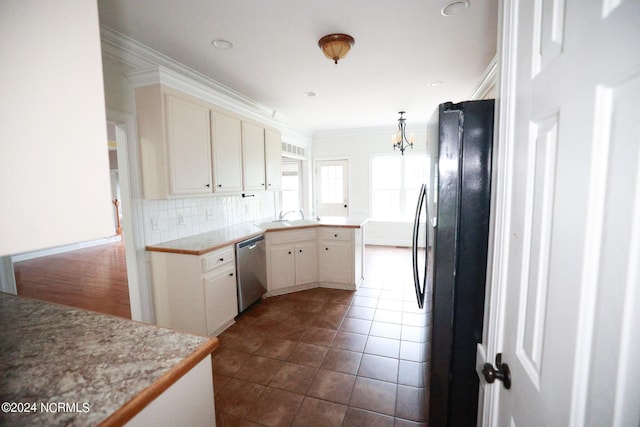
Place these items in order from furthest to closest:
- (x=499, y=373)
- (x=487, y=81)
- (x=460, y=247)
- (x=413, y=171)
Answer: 1. (x=413, y=171)
2. (x=487, y=81)
3. (x=460, y=247)
4. (x=499, y=373)

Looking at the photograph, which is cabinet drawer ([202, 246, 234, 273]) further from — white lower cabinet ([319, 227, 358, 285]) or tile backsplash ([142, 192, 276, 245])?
white lower cabinet ([319, 227, 358, 285])

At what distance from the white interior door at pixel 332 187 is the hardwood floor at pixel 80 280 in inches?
157

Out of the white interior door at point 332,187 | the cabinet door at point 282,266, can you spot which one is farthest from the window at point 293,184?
the cabinet door at point 282,266

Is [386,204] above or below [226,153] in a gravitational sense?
below

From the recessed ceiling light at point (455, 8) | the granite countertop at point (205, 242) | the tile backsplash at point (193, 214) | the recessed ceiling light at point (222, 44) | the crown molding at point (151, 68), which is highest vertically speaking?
the recessed ceiling light at point (455, 8)

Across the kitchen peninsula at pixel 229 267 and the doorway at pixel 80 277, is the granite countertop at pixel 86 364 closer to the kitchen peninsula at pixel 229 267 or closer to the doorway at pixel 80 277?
the kitchen peninsula at pixel 229 267

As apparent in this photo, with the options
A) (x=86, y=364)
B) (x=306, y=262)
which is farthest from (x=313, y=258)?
(x=86, y=364)

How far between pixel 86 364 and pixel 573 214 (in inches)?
52.3

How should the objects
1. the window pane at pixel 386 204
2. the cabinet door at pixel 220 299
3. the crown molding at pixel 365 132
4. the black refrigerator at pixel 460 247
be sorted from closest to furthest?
the black refrigerator at pixel 460 247 < the cabinet door at pixel 220 299 < the crown molding at pixel 365 132 < the window pane at pixel 386 204

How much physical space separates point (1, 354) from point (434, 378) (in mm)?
1661

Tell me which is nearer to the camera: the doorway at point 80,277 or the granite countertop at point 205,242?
the granite countertop at point 205,242

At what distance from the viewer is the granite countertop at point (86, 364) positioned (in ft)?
2.22

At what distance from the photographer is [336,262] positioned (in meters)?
3.54

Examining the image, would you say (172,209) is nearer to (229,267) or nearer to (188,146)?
(188,146)
